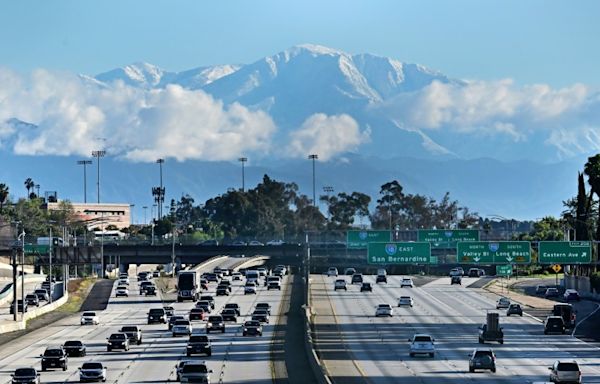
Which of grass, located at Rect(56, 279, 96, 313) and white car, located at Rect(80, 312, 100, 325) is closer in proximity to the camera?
→ white car, located at Rect(80, 312, 100, 325)

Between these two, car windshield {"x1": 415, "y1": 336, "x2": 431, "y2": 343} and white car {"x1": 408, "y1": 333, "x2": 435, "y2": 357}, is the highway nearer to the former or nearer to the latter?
white car {"x1": 408, "y1": 333, "x2": 435, "y2": 357}

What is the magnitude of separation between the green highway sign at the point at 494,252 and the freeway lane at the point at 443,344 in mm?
5387

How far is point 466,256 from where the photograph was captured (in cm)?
13538

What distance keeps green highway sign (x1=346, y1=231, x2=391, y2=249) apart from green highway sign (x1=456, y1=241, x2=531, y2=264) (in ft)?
68.2

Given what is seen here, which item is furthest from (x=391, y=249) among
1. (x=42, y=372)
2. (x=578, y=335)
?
(x=42, y=372)

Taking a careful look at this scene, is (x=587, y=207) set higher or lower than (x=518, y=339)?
higher

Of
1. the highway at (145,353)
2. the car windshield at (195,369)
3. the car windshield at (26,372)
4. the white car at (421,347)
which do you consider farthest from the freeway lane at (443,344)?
the car windshield at (26,372)

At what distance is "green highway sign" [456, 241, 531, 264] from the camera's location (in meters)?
132

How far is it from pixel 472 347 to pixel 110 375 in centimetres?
3203

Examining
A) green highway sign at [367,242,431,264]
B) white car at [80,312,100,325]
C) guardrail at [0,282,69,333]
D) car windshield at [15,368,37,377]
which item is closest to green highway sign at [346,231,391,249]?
green highway sign at [367,242,431,264]

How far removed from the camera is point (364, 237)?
160250mm

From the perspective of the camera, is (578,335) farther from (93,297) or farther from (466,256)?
(93,297)

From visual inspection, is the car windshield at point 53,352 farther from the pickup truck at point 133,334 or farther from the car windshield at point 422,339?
the car windshield at point 422,339

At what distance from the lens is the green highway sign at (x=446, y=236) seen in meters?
151
